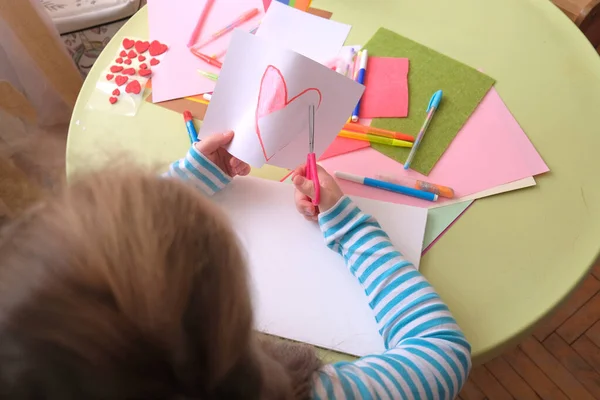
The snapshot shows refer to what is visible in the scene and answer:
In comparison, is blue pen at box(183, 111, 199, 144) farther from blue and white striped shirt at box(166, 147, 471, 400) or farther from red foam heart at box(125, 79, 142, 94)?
blue and white striped shirt at box(166, 147, 471, 400)

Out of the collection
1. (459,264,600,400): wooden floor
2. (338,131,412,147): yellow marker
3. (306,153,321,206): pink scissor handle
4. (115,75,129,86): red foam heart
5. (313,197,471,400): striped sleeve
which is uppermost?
(338,131,412,147): yellow marker

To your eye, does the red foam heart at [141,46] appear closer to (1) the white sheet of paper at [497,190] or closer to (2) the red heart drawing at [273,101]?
(2) the red heart drawing at [273,101]

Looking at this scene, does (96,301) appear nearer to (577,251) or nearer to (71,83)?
(577,251)

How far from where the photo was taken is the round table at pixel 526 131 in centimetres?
59

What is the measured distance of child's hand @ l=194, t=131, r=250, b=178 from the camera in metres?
0.67

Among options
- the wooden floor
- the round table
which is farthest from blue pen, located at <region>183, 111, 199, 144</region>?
the wooden floor

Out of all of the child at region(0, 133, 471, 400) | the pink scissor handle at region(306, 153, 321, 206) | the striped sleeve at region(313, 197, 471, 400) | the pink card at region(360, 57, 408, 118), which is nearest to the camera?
the child at region(0, 133, 471, 400)

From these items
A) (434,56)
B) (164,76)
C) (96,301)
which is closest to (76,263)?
(96,301)

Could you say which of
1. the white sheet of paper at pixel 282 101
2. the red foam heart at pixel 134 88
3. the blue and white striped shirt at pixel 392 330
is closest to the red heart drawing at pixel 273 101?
the white sheet of paper at pixel 282 101

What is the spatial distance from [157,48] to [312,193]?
0.38 metres

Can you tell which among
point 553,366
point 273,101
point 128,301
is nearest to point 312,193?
point 273,101

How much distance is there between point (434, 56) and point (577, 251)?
0.35 m

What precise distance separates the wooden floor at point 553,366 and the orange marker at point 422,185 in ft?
1.94

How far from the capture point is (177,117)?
0.75m
